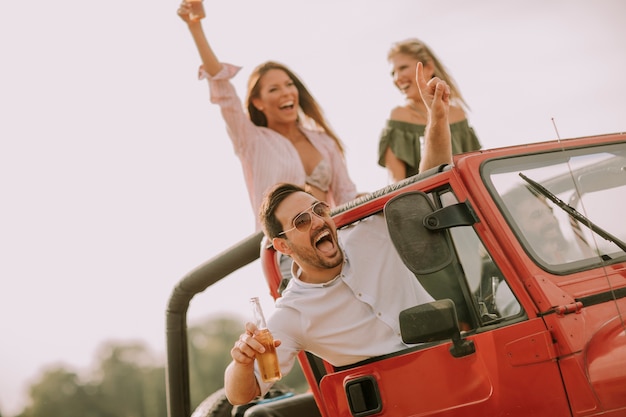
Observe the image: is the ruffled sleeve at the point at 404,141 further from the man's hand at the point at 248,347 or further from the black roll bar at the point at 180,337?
the man's hand at the point at 248,347

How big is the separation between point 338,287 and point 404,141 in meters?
2.01

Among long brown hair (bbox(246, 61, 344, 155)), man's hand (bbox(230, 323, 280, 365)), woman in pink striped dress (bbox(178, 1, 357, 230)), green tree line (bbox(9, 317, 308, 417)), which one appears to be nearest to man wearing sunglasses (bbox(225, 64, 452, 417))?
man's hand (bbox(230, 323, 280, 365))

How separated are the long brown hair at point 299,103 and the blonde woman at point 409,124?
0.55 m

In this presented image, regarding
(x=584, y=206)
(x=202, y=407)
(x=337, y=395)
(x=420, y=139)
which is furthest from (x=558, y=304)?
(x=202, y=407)

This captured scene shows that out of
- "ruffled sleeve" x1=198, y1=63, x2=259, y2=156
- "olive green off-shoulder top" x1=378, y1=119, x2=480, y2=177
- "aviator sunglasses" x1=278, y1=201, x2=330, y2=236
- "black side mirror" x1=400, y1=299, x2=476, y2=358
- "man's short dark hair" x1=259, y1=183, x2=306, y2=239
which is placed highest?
"ruffled sleeve" x1=198, y1=63, x2=259, y2=156

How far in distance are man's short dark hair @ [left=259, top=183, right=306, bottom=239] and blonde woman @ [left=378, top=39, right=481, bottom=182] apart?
1541mm

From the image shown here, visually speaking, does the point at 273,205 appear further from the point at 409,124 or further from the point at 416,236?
the point at 409,124

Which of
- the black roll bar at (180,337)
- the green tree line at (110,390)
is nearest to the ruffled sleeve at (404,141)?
the black roll bar at (180,337)

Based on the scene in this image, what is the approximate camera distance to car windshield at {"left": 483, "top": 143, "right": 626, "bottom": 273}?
326 cm

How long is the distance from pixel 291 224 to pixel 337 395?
0.87 metres

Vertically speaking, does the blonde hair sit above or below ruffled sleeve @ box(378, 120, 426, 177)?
above

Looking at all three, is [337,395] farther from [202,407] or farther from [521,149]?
[202,407]

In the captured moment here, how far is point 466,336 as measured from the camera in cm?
334

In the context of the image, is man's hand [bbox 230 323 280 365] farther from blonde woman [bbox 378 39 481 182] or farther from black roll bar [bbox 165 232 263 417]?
blonde woman [bbox 378 39 481 182]
